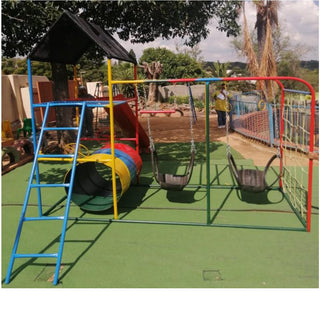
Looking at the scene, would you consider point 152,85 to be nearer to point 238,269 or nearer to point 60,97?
point 60,97

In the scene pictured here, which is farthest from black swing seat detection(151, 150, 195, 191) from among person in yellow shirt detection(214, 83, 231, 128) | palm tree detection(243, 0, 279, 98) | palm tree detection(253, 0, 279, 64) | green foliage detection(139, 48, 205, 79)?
green foliage detection(139, 48, 205, 79)

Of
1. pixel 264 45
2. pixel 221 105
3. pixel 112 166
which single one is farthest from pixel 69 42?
pixel 264 45

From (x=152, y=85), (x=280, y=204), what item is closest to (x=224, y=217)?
(x=280, y=204)

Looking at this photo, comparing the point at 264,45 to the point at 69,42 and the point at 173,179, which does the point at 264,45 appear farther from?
the point at 173,179

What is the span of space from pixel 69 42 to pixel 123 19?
361cm

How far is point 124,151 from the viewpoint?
603 cm

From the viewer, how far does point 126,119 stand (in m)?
8.59

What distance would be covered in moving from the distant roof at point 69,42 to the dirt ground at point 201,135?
4863mm

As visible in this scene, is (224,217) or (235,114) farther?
(235,114)

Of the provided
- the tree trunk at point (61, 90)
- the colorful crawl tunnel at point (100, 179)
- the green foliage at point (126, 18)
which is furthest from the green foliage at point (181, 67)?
the colorful crawl tunnel at point (100, 179)

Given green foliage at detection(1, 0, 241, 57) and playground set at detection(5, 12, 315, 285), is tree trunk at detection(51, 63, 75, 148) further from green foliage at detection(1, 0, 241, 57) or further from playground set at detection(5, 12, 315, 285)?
playground set at detection(5, 12, 315, 285)

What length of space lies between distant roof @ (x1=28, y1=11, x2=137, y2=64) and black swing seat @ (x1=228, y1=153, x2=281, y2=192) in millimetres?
2520

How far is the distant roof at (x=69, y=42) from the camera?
5074 mm

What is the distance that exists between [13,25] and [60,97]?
2373mm
